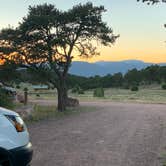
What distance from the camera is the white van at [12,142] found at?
681 cm

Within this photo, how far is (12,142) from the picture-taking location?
6.90 metres

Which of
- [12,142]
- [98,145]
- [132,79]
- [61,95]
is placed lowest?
[132,79]

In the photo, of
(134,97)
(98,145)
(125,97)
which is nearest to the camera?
(98,145)

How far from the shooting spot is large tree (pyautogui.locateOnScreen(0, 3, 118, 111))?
97.7ft

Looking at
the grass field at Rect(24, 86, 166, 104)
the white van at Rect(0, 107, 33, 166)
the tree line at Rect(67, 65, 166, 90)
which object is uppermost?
the white van at Rect(0, 107, 33, 166)

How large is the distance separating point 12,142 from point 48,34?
23618 mm

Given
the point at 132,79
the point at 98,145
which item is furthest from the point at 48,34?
the point at 132,79

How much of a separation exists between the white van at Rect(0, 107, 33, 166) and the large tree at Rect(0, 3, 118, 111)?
73.2 feet

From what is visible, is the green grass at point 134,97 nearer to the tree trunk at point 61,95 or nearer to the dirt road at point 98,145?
the tree trunk at point 61,95

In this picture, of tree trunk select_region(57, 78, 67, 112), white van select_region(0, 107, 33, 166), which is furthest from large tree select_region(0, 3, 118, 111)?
white van select_region(0, 107, 33, 166)

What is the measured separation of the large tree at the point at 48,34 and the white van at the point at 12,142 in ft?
73.2

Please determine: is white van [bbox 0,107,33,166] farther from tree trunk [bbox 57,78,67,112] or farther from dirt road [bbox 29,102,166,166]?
tree trunk [bbox 57,78,67,112]

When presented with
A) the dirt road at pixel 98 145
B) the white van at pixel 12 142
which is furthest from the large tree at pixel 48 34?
the white van at pixel 12 142

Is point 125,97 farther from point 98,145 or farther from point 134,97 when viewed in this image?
point 98,145
